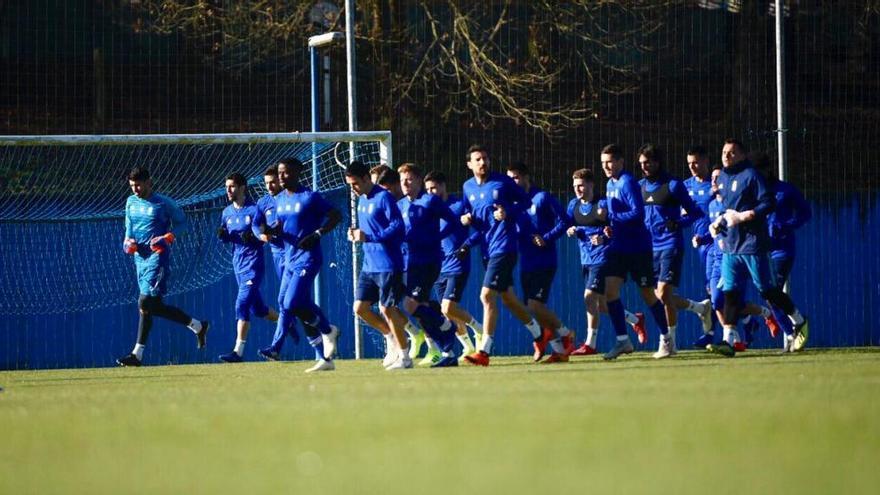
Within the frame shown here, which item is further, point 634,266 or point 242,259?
point 242,259

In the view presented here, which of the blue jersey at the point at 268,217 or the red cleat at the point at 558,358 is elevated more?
the blue jersey at the point at 268,217

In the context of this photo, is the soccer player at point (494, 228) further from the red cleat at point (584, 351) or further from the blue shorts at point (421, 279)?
the red cleat at point (584, 351)

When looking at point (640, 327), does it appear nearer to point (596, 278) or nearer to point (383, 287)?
point (596, 278)

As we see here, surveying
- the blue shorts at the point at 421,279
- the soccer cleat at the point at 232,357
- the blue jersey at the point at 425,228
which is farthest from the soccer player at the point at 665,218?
the soccer cleat at the point at 232,357

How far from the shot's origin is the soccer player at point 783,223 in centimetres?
1630

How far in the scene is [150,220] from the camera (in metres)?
16.7

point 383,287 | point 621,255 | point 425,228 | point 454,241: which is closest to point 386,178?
point 425,228

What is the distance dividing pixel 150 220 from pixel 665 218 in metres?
5.47

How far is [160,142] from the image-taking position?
1700 centimetres

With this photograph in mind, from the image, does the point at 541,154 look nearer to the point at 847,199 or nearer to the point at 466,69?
the point at 466,69

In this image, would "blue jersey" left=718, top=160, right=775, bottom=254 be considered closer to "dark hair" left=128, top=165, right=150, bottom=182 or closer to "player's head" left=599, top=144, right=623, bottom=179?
"player's head" left=599, top=144, right=623, bottom=179

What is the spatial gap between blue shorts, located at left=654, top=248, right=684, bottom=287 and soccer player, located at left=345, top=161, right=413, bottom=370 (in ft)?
10.0

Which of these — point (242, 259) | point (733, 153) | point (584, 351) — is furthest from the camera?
point (242, 259)

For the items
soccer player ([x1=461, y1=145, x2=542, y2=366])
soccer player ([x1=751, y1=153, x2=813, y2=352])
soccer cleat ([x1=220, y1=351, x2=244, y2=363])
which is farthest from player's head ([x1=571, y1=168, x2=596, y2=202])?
soccer cleat ([x1=220, y1=351, x2=244, y2=363])
